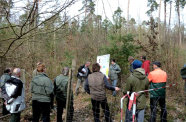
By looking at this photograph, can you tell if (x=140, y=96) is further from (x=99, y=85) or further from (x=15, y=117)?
(x=15, y=117)

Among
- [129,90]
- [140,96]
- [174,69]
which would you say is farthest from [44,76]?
[174,69]

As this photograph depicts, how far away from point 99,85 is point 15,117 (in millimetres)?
2198

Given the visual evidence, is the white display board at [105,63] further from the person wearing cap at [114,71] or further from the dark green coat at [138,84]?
the dark green coat at [138,84]

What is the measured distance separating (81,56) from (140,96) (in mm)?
8280

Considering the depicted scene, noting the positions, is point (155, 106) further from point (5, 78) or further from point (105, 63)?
point (5, 78)

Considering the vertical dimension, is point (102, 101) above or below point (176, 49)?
below

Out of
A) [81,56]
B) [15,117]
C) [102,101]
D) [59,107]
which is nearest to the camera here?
[15,117]

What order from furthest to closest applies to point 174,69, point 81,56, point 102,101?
1. point 81,56
2. point 174,69
3. point 102,101

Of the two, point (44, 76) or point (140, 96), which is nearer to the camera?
point (140, 96)

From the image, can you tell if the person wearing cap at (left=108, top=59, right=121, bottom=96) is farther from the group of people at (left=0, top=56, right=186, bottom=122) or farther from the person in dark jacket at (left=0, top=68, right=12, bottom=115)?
the person in dark jacket at (left=0, top=68, right=12, bottom=115)

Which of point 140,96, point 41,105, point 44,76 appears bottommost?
point 41,105

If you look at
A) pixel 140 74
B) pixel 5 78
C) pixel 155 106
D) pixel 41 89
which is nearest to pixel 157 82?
pixel 155 106

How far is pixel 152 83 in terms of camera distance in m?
4.45

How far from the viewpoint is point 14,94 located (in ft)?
12.3
